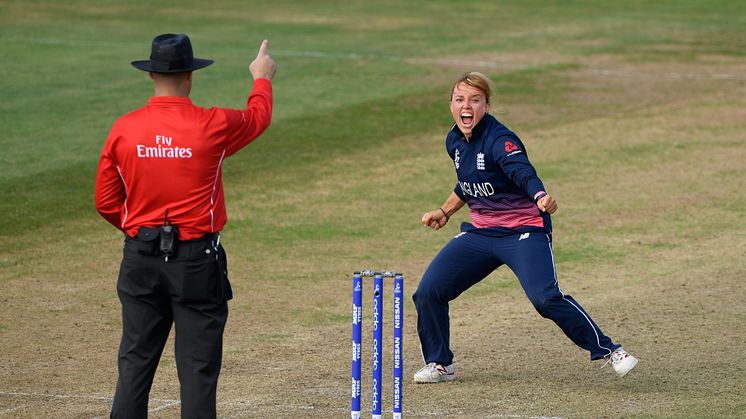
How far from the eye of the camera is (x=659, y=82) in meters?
23.9

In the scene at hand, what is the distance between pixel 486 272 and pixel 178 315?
2.93m

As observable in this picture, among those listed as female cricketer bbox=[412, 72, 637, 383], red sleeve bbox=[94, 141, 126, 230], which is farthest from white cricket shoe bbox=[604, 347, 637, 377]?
red sleeve bbox=[94, 141, 126, 230]

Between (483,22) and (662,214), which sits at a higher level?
(483,22)

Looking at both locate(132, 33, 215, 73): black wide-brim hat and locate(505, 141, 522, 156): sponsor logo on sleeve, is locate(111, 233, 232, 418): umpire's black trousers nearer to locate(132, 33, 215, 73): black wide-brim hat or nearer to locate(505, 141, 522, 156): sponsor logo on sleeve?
locate(132, 33, 215, 73): black wide-brim hat

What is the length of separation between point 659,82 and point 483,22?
8.31m

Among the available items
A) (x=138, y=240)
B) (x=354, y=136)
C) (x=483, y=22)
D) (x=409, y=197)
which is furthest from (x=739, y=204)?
(x=483, y=22)

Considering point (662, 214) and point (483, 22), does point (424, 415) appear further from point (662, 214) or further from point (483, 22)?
point (483, 22)

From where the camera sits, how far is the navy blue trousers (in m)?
8.88

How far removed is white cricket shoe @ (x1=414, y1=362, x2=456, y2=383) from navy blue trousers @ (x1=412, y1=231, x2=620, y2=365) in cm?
4

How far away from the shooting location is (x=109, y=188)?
707 centimetres

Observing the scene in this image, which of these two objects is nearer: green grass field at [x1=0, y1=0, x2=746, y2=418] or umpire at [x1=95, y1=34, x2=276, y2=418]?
umpire at [x1=95, y1=34, x2=276, y2=418]

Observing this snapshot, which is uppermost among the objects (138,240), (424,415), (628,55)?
(628,55)

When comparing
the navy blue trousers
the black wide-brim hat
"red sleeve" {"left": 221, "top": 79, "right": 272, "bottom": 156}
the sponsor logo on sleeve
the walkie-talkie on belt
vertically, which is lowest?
the navy blue trousers

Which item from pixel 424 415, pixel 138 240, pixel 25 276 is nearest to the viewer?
pixel 138 240
